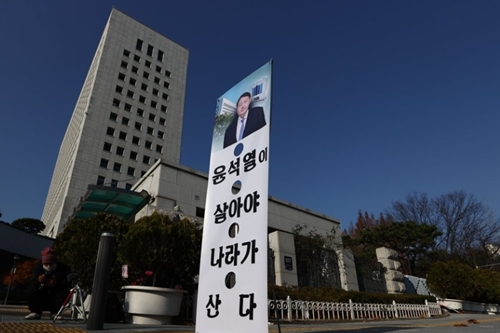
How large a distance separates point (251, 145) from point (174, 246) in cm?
422

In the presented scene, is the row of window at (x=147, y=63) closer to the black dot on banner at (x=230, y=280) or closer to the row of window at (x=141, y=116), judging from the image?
the row of window at (x=141, y=116)

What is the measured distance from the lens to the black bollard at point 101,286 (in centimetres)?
404

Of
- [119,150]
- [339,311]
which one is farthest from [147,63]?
[339,311]

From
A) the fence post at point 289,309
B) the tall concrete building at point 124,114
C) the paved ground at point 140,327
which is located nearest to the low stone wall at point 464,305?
the paved ground at point 140,327

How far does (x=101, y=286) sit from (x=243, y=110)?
9.86ft

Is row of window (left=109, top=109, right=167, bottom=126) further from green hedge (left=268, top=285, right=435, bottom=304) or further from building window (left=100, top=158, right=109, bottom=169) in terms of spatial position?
green hedge (left=268, top=285, right=435, bottom=304)

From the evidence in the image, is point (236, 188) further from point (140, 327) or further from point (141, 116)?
point (141, 116)

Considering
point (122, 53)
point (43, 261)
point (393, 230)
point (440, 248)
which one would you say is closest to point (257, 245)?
point (43, 261)

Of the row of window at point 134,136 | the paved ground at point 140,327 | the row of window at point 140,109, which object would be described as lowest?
the paved ground at point 140,327

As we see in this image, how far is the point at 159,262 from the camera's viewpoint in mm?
6531

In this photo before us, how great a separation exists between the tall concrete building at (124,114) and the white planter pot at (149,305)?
93.3ft

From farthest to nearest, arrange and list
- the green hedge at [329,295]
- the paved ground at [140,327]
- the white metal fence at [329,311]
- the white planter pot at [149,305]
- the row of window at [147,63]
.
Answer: the row of window at [147,63], the green hedge at [329,295], the white metal fence at [329,311], the white planter pot at [149,305], the paved ground at [140,327]

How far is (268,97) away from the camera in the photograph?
3389 millimetres

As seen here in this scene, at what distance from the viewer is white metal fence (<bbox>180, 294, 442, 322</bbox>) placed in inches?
278
